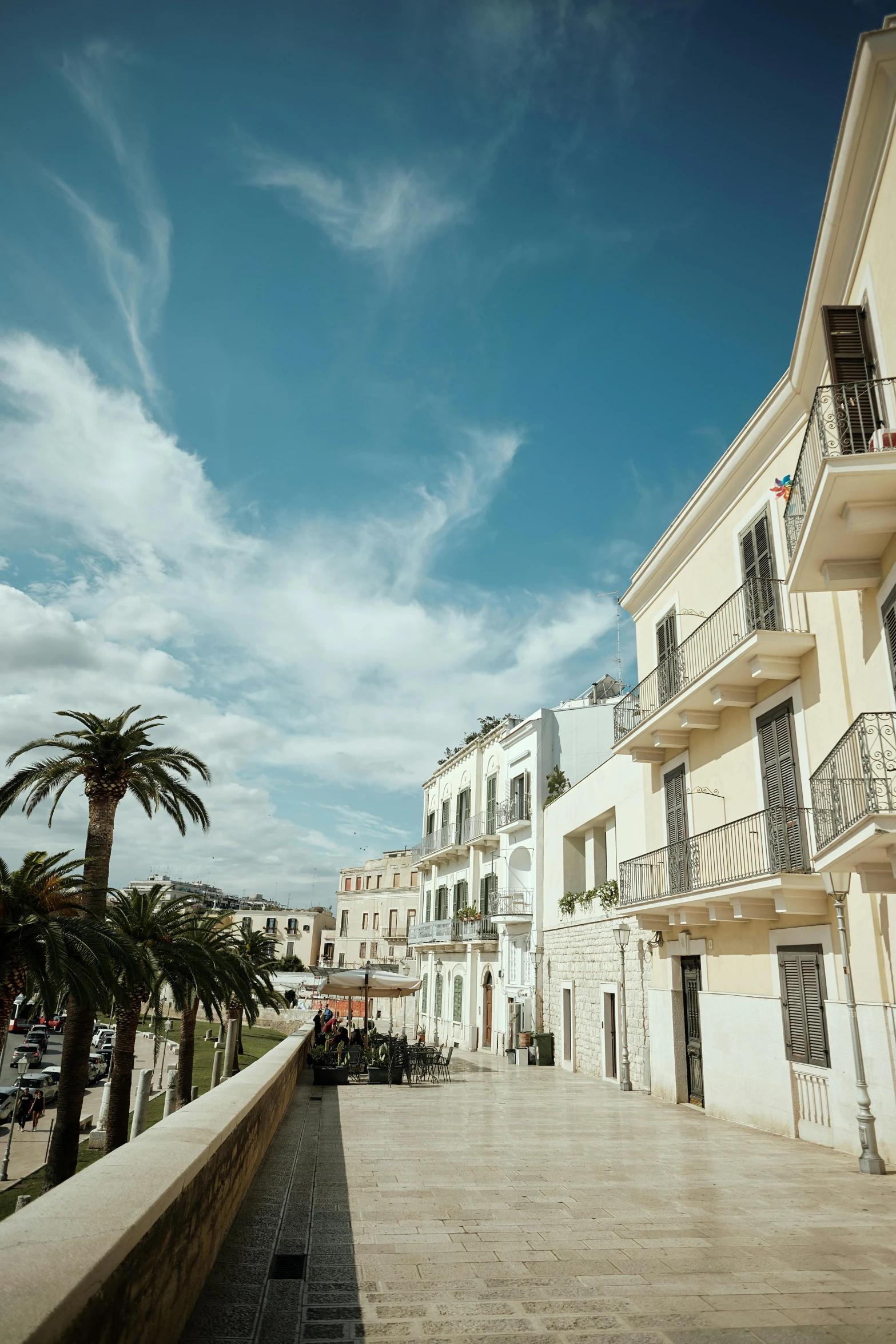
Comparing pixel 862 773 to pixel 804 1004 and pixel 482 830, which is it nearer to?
pixel 804 1004

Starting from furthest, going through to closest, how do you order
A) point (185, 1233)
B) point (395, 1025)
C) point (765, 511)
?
point (395, 1025), point (765, 511), point (185, 1233)

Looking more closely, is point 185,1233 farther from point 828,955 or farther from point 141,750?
point 141,750

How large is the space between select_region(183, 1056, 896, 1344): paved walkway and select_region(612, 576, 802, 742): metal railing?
7092 mm

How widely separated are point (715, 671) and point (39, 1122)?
1352 inches

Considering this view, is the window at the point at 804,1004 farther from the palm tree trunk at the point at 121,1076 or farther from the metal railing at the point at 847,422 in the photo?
the palm tree trunk at the point at 121,1076

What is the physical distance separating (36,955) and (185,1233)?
472 inches

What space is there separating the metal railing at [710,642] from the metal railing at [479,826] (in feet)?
52.4

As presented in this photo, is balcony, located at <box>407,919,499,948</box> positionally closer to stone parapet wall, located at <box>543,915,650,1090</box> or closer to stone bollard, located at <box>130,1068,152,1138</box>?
stone parapet wall, located at <box>543,915,650,1090</box>

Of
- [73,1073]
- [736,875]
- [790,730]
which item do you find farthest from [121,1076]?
[790,730]

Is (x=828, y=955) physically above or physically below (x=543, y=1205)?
above

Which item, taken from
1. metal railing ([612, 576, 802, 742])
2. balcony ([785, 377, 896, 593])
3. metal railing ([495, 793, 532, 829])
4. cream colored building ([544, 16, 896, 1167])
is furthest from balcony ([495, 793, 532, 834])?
balcony ([785, 377, 896, 593])

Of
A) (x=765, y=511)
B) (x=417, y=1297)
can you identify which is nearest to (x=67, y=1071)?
(x=417, y=1297)

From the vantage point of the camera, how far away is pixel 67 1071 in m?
17.0

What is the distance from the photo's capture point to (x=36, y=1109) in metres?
33.1
